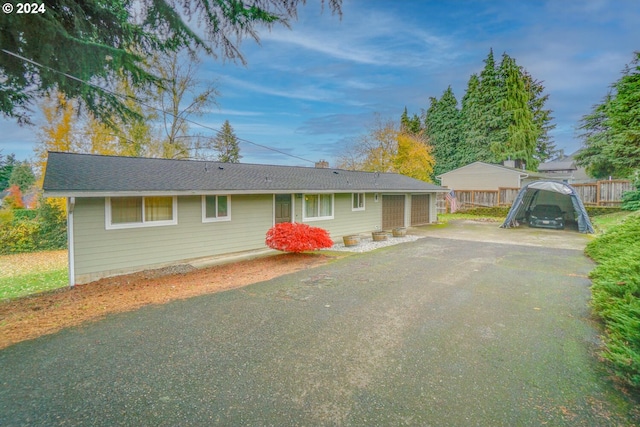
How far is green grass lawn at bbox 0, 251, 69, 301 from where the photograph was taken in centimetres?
882

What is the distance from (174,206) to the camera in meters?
9.34

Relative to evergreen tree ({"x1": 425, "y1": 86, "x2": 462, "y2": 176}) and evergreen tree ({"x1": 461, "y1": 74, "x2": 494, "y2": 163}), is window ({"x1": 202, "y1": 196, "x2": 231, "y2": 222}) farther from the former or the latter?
evergreen tree ({"x1": 425, "y1": 86, "x2": 462, "y2": 176})

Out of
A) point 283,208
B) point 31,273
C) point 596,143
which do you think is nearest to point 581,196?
point 596,143

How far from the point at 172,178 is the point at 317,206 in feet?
20.2

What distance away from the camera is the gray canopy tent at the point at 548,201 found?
15.0 metres

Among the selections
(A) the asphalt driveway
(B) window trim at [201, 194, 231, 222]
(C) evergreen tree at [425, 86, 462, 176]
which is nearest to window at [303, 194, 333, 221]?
(B) window trim at [201, 194, 231, 222]

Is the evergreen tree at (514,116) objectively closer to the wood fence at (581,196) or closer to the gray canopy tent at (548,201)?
the wood fence at (581,196)

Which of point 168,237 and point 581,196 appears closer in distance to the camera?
point 168,237

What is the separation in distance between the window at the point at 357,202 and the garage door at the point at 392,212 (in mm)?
1818

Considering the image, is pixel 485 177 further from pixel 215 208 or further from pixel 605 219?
pixel 215 208

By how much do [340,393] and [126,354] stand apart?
2.85 metres

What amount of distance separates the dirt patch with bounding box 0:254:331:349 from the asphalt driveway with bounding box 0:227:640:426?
1.89 feet

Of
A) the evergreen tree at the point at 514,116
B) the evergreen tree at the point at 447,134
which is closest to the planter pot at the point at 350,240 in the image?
the evergreen tree at the point at 514,116

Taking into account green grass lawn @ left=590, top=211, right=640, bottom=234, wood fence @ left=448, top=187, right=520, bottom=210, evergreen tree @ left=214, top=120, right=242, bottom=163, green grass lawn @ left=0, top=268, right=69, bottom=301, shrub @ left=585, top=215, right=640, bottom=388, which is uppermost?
evergreen tree @ left=214, top=120, right=242, bottom=163
